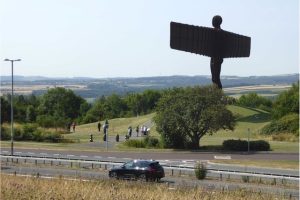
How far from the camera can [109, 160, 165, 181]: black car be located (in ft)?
100

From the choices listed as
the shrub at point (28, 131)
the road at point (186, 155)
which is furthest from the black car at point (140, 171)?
the shrub at point (28, 131)

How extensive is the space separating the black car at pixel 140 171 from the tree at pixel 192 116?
2131cm

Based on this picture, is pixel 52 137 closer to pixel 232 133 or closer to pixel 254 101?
pixel 232 133

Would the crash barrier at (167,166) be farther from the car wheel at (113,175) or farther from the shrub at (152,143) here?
the shrub at (152,143)

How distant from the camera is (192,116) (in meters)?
52.5

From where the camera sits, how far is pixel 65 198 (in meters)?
11.6

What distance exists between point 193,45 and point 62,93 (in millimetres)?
118786

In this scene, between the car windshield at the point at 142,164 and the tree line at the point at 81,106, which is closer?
the car windshield at the point at 142,164

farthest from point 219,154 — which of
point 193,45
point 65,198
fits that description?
point 65,198

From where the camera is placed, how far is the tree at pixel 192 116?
52219 mm

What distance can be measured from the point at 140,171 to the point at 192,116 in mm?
22285

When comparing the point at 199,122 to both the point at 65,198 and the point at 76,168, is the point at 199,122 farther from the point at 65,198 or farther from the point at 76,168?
the point at 65,198

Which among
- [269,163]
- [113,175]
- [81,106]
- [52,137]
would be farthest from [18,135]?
[81,106]

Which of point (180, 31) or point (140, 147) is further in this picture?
point (140, 147)
